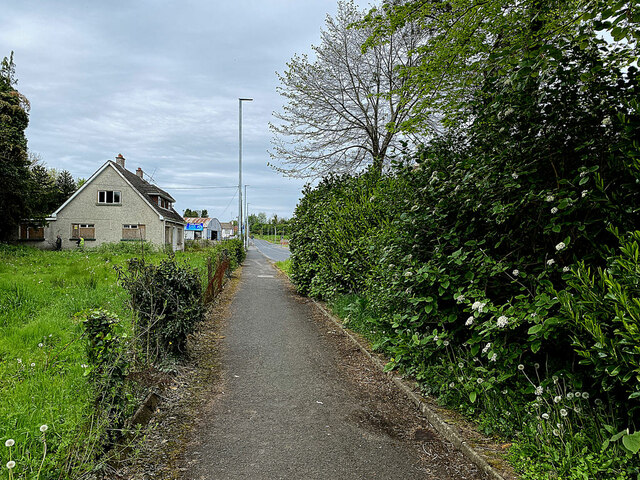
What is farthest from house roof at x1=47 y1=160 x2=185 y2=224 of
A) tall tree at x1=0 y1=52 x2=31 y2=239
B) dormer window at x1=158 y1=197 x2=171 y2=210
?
tall tree at x1=0 y1=52 x2=31 y2=239

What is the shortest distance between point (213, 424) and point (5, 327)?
4.38 meters

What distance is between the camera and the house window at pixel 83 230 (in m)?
33.3

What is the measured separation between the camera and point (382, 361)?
575 cm

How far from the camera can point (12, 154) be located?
26.0 metres

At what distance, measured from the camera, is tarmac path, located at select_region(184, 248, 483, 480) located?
10.4 ft

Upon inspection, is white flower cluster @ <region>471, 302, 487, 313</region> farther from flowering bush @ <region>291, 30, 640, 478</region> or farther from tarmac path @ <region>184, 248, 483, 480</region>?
tarmac path @ <region>184, 248, 483, 480</region>

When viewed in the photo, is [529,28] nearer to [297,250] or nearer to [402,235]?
[402,235]

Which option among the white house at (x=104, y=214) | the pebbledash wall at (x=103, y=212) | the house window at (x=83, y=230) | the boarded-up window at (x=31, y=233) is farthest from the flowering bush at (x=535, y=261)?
the boarded-up window at (x=31, y=233)

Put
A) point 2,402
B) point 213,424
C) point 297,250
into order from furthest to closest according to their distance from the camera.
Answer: point 297,250 < point 213,424 < point 2,402

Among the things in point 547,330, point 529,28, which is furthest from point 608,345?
point 529,28

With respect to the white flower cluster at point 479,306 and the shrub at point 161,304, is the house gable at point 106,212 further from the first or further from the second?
the white flower cluster at point 479,306

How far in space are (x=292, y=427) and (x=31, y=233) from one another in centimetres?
3790

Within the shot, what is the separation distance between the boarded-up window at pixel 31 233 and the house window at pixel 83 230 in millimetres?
2868

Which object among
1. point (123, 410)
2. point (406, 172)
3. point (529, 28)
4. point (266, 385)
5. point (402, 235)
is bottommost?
point (266, 385)
